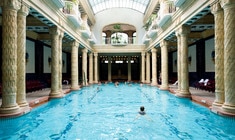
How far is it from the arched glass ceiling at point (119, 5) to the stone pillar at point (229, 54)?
25.0 meters

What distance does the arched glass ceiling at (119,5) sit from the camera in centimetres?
3080

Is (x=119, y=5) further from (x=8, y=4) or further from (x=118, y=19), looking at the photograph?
(x=8, y=4)

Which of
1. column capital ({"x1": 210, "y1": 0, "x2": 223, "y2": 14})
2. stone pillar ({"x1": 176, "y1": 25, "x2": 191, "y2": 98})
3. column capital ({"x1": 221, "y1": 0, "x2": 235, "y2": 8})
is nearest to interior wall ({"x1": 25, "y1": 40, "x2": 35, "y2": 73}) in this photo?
stone pillar ({"x1": 176, "y1": 25, "x2": 191, "y2": 98})

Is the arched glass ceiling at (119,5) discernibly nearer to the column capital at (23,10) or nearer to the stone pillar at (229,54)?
the column capital at (23,10)

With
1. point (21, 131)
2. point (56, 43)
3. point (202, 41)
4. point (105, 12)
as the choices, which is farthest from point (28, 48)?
point (105, 12)

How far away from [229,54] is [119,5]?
2803cm

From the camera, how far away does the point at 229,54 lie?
6.93 meters

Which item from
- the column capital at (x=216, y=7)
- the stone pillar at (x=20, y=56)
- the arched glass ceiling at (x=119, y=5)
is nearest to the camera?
the column capital at (x=216, y=7)

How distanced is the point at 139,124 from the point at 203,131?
77.4 inches

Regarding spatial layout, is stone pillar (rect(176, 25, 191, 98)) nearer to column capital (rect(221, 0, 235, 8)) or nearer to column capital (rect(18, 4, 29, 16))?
column capital (rect(221, 0, 235, 8))

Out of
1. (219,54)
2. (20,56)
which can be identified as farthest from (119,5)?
(20,56)

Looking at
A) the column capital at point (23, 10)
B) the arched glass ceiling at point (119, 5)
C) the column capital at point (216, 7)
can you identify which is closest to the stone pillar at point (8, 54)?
the column capital at point (23, 10)

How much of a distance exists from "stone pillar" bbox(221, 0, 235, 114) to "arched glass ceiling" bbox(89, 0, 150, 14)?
2496 centimetres

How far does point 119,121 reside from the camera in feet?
22.0
